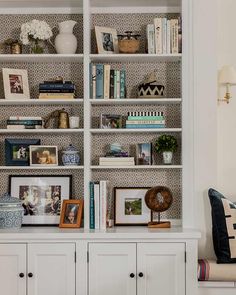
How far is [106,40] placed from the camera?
464 centimetres

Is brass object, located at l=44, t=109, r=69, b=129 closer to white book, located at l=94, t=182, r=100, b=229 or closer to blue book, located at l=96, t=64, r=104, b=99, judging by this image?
blue book, located at l=96, t=64, r=104, b=99

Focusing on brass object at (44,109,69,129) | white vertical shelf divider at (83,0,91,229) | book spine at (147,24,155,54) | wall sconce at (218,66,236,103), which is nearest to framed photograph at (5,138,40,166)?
brass object at (44,109,69,129)

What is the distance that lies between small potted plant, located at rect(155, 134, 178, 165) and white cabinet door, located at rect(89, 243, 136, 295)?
71 centimetres

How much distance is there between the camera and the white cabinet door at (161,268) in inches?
166

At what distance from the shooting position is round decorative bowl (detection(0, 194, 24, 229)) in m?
4.39

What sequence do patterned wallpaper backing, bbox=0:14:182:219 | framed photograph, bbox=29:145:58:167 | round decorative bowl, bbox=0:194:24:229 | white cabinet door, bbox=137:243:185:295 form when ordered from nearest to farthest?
white cabinet door, bbox=137:243:185:295 < round decorative bowl, bbox=0:194:24:229 < framed photograph, bbox=29:145:58:167 < patterned wallpaper backing, bbox=0:14:182:219

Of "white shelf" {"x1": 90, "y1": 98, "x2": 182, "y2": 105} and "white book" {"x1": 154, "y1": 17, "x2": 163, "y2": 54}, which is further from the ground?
"white book" {"x1": 154, "y1": 17, "x2": 163, "y2": 54}

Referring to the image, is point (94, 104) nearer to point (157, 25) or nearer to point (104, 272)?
point (157, 25)

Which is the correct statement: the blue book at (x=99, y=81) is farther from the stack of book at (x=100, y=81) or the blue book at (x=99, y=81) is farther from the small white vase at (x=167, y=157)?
the small white vase at (x=167, y=157)

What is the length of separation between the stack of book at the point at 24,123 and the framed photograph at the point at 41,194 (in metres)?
0.39

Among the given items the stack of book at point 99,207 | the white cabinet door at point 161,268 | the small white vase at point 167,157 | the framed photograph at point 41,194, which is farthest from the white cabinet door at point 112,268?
the small white vase at point 167,157

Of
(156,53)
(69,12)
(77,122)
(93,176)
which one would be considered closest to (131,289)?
(93,176)

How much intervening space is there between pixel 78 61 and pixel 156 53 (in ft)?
1.99

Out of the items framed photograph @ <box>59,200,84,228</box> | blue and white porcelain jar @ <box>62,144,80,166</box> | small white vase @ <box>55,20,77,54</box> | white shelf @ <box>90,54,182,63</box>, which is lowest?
framed photograph @ <box>59,200,84,228</box>
